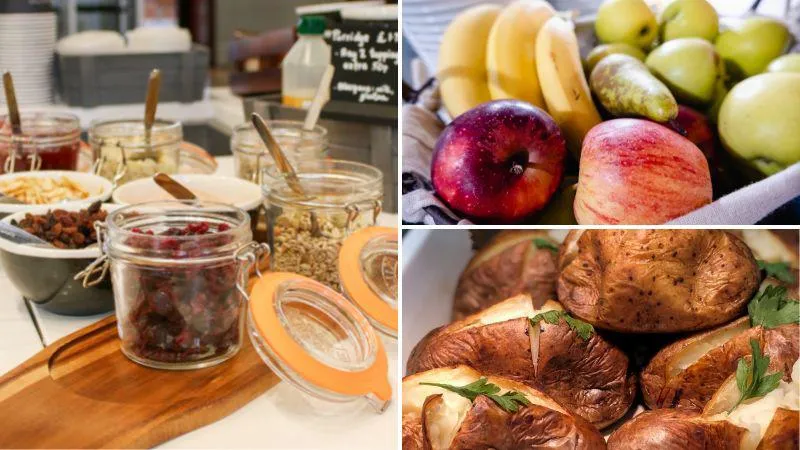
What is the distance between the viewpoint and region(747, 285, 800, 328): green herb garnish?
2.23 ft

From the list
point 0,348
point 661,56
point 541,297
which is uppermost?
point 661,56

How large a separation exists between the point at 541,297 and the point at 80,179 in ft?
3.06

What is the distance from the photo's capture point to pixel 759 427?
65 cm

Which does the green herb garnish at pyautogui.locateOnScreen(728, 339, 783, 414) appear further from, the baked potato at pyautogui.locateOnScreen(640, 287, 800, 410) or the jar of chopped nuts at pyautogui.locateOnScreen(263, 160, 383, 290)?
the jar of chopped nuts at pyautogui.locateOnScreen(263, 160, 383, 290)

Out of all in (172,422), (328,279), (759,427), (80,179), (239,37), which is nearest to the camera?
(759,427)

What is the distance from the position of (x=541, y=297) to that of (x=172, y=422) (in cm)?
41

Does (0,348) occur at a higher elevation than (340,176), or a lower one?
lower

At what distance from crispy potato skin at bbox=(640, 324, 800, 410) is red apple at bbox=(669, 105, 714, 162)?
0.52 feet

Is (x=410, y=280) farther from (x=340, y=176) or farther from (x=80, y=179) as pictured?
(x=80, y=179)

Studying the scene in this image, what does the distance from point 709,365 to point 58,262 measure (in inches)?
A: 31.3

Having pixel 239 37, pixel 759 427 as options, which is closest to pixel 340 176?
pixel 759 427

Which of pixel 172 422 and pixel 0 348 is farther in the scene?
pixel 0 348

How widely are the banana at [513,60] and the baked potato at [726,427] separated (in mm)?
328

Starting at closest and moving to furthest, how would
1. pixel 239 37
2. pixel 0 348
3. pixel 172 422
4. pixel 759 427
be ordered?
1. pixel 759 427
2. pixel 172 422
3. pixel 0 348
4. pixel 239 37
